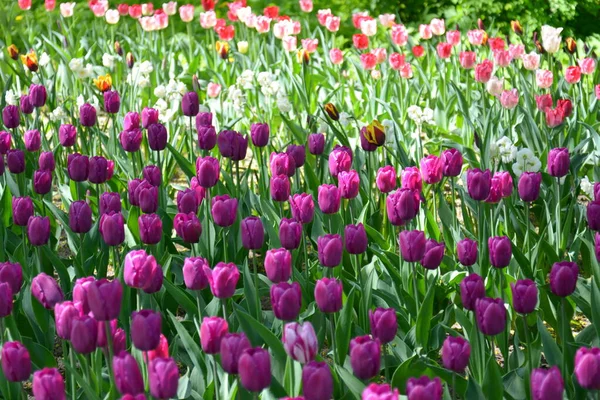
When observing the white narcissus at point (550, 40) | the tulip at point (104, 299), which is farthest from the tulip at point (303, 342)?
the white narcissus at point (550, 40)

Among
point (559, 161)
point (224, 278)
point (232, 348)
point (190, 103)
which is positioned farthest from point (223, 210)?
point (190, 103)

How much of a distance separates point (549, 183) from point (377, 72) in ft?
5.62

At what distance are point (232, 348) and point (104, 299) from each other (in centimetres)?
27

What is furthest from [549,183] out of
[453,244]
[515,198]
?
[453,244]

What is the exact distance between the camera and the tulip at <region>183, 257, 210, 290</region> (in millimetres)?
2086

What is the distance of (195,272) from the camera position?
209 cm

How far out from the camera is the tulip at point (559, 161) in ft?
9.16

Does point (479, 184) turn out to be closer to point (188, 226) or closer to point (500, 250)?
point (500, 250)

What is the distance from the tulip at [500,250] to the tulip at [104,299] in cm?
93

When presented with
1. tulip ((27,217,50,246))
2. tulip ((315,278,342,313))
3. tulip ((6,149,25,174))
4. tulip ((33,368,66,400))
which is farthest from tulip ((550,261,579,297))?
tulip ((6,149,25,174))

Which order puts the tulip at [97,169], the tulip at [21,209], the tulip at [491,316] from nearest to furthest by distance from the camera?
the tulip at [491,316] → the tulip at [21,209] → the tulip at [97,169]

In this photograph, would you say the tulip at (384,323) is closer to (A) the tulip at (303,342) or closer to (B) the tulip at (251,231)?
(A) the tulip at (303,342)

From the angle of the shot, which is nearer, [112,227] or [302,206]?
[112,227]

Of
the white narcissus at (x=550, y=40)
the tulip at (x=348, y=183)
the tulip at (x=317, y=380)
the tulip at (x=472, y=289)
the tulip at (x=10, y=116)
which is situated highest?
the tulip at (x=317, y=380)
